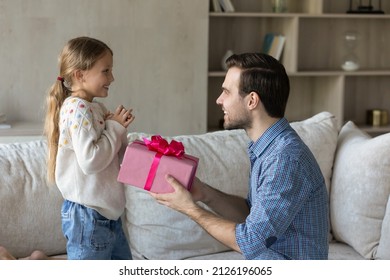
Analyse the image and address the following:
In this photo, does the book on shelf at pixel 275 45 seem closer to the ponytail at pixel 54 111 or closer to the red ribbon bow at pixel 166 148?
the ponytail at pixel 54 111

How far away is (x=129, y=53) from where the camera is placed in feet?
14.4

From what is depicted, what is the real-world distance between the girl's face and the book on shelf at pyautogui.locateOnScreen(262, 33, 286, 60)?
2.51m

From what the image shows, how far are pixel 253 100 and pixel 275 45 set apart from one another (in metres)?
2.81

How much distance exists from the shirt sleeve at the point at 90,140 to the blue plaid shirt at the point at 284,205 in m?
0.48

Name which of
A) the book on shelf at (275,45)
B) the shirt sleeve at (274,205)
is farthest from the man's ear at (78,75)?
the book on shelf at (275,45)

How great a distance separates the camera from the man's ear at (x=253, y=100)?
2.04 m

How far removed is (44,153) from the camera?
2.86 m

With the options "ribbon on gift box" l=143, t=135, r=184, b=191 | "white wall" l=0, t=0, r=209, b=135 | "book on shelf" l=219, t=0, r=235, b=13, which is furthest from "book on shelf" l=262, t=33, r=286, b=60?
"ribbon on gift box" l=143, t=135, r=184, b=191

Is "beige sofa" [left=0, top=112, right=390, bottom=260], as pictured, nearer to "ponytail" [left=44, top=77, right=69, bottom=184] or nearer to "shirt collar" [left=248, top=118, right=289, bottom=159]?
"ponytail" [left=44, top=77, right=69, bottom=184]

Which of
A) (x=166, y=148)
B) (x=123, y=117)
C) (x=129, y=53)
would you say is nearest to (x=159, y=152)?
(x=166, y=148)

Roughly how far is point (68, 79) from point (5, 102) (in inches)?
78.3

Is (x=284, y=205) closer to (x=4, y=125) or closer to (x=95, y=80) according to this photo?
(x=95, y=80)

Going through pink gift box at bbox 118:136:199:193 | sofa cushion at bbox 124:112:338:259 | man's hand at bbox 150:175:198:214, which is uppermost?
pink gift box at bbox 118:136:199:193

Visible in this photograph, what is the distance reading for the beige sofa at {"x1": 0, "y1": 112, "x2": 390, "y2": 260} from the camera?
2.73m
